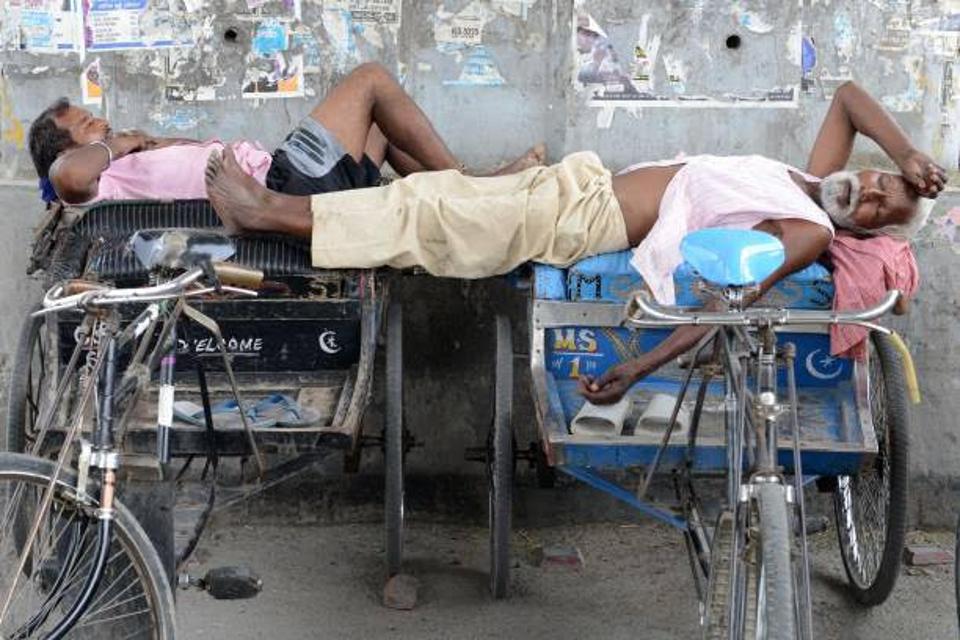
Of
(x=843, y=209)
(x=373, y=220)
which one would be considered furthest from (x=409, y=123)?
(x=843, y=209)

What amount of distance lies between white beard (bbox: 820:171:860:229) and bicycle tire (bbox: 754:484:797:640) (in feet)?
5.70

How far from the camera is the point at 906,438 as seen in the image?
404cm

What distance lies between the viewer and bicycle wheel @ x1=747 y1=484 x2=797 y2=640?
8.44 ft

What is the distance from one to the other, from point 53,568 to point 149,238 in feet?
2.56

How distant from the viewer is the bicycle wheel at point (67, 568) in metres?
2.98

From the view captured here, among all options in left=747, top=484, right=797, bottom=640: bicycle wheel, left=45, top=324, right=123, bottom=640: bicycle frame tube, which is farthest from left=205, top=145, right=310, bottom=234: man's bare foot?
left=747, top=484, right=797, bottom=640: bicycle wheel

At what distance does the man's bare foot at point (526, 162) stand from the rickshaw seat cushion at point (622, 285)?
0.65 metres

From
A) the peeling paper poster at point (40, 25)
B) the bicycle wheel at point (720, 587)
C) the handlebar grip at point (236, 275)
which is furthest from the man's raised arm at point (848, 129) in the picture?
the peeling paper poster at point (40, 25)

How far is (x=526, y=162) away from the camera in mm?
4840

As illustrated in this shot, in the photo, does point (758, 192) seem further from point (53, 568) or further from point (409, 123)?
point (53, 568)

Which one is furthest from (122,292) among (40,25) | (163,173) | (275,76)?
(40,25)

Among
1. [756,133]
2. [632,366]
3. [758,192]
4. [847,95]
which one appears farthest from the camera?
[756,133]

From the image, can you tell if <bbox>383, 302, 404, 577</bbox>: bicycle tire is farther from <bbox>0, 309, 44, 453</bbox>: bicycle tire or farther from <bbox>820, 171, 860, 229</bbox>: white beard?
<bbox>820, 171, 860, 229</bbox>: white beard

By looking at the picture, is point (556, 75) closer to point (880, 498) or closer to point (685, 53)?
point (685, 53)
